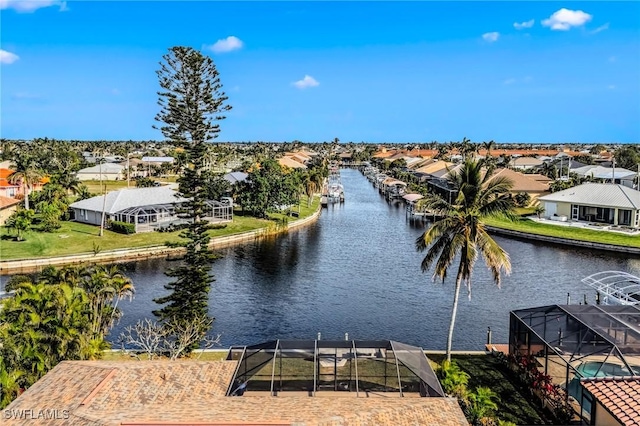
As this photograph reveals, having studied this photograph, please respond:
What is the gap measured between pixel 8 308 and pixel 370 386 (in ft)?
40.9

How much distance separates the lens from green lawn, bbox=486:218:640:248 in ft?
157

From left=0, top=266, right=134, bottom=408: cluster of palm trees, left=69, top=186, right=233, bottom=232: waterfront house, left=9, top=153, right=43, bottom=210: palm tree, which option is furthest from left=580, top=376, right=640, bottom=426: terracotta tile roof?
left=9, top=153, right=43, bottom=210: palm tree

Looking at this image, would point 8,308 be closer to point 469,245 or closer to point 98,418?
point 98,418

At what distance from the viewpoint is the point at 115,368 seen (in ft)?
46.7

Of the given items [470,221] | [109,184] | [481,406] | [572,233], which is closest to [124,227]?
[470,221]

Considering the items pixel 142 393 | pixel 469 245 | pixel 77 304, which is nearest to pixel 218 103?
pixel 77 304

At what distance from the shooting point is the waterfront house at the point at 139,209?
50.2 metres

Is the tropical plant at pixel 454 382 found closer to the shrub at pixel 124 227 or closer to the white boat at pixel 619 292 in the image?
the white boat at pixel 619 292

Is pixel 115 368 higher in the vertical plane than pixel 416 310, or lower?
higher

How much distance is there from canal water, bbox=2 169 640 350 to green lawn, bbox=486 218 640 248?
2820 millimetres

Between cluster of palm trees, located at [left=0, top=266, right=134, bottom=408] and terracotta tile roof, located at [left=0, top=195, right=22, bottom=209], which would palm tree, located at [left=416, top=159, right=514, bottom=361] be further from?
terracotta tile roof, located at [left=0, top=195, right=22, bottom=209]

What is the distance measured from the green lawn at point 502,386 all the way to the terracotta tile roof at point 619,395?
272 cm

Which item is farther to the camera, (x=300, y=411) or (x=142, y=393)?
(x=142, y=393)

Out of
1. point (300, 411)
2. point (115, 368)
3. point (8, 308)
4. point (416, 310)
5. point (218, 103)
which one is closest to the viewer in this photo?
point (300, 411)
